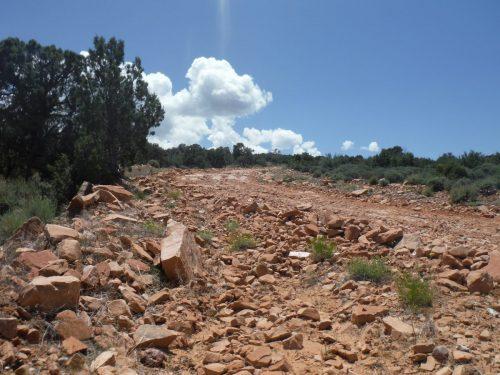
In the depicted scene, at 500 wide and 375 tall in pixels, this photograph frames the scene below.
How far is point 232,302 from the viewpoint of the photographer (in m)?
5.24

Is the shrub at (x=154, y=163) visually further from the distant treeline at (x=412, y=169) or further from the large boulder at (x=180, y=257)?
the large boulder at (x=180, y=257)

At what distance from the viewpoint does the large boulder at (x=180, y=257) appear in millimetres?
5520

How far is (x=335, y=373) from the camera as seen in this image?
3680 mm

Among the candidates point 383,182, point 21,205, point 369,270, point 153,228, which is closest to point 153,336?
point 369,270

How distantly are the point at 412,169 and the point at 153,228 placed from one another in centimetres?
1499

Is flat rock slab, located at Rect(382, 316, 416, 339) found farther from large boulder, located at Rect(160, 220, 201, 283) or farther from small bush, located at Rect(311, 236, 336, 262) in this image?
large boulder, located at Rect(160, 220, 201, 283)

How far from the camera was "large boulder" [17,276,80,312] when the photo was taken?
3.99 metres

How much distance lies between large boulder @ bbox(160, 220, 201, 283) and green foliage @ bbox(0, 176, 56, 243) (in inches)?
87.7

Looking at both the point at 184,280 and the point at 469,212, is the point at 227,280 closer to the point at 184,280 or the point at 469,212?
the point at 184,280

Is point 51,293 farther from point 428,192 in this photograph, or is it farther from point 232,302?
point 428,192

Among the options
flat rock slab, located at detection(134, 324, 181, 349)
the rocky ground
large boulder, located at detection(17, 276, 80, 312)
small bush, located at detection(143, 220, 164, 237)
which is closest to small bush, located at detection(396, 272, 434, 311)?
the rocky ground

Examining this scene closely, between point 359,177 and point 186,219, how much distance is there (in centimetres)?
1199

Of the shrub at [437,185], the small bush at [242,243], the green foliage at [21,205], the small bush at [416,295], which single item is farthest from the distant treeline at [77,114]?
the small bush at [416,295]

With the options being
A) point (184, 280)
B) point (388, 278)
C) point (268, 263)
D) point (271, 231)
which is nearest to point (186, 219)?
point (271, 231)
